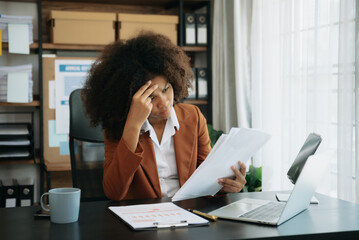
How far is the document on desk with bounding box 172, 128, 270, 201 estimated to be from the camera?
1.22 meters

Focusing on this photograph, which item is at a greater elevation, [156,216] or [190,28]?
[190,28]

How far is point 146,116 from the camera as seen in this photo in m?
1.45

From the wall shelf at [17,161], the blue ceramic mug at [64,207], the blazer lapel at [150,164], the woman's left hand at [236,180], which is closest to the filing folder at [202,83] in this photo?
the wall shelf at [17,161]

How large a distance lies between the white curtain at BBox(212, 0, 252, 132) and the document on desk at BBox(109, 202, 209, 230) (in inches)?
70.1

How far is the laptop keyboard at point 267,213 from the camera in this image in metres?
1.08

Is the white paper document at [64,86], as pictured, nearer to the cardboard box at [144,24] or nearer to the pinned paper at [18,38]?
the pinned paper at [18,38]

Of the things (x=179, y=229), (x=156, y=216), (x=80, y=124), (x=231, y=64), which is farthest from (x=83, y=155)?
(x=231, y=64)

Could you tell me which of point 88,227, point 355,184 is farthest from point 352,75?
point 88,227

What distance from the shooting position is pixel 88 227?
3.34ft

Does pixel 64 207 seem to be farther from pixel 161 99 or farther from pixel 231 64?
pixel 231 64

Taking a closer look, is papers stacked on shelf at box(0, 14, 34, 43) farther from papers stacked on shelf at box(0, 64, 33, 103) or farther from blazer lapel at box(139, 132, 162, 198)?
blazer lapel at box(139, 132, 162, 198)

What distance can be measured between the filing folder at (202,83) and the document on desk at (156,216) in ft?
6.87

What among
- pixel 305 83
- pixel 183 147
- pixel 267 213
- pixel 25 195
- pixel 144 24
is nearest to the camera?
pixel 267 213

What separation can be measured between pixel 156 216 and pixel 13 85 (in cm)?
214
